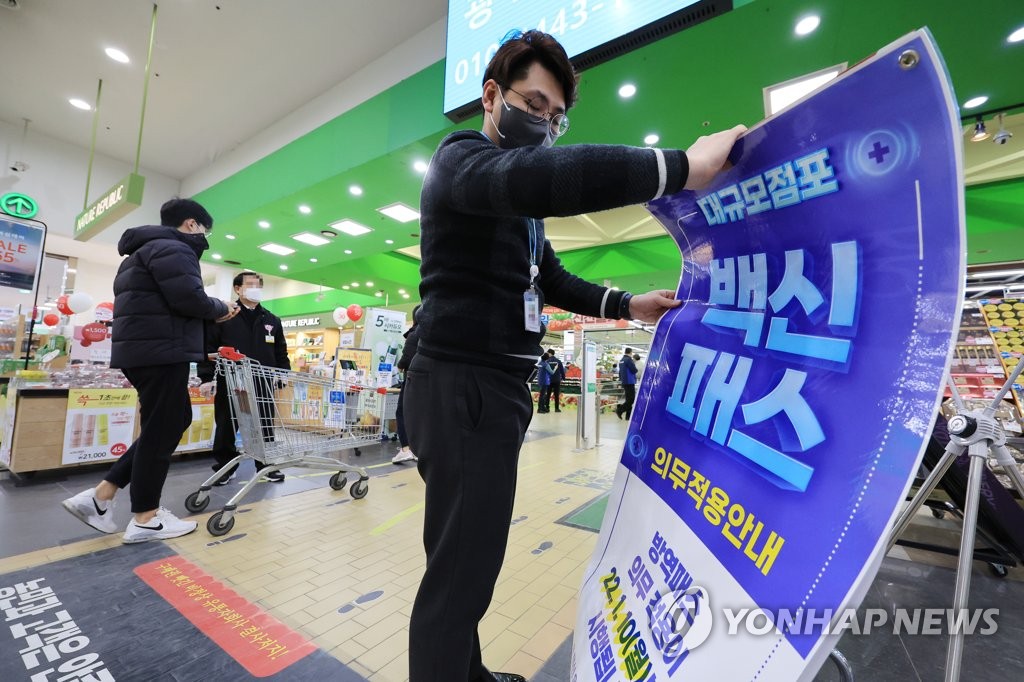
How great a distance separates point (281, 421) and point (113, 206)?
3.26 metres

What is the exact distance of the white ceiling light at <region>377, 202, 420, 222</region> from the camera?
6.38 m

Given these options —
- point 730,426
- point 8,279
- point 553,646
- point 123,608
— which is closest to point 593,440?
point 553,646

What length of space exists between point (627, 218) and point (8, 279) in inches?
336

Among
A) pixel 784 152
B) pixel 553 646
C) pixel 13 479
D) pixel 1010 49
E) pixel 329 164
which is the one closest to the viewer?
pixel 784 152

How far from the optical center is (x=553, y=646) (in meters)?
1.38

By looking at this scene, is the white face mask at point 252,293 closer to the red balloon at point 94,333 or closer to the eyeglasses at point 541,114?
the red balloon at point 94,333

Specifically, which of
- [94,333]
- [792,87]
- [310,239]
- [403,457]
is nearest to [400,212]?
[310,239]

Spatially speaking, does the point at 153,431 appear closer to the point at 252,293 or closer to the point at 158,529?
the point at 158,529

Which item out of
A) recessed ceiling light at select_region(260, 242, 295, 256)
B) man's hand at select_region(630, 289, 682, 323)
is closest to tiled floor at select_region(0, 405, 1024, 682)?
man's hand at select_region(630, 289, 682, 323)

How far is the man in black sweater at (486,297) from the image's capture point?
614 mm

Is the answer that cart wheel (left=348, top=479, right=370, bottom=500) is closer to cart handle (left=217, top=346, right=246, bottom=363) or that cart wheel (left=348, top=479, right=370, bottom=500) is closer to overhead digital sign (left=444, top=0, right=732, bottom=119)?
cart handle (left=217, top=346, right=246, bottom=363)

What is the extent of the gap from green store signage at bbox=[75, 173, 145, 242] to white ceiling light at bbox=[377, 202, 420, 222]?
3029mm

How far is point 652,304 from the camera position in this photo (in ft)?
3.27

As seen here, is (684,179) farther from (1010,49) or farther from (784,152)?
(1010,49)
